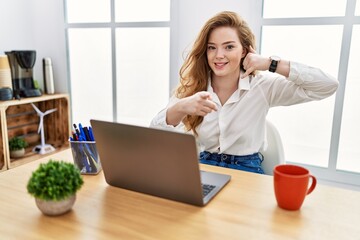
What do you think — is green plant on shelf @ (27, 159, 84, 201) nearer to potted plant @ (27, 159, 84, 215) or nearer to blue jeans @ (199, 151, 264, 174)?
potted plant @ (27, 159, 84, 215)

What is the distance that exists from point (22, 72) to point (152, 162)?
234 centimetres

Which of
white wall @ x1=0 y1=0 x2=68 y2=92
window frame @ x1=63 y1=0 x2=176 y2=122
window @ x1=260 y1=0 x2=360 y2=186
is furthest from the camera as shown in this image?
white wall @ x1=0 y1=0 x2=68 y2=92

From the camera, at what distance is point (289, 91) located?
142 centimetres

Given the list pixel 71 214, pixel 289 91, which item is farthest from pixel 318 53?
pixel 71 214

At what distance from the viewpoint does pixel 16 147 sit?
2793mm

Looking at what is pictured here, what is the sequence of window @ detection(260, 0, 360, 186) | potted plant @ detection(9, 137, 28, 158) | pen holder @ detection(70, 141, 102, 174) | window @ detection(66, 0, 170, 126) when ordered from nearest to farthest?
pen holder @ detection(70, 141, 102, 174) < window @ detection(260, 0, 360, 186) < window @ detection(66, 0, 170, 126) < potted plant @ detection(9, 137, 28, 158)

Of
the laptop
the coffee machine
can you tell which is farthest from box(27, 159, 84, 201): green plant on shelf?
the coffee machine

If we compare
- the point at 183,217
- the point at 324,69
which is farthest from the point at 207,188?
the point at 324,69

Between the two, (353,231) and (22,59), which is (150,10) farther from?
(353,231)

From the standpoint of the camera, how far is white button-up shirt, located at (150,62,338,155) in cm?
137

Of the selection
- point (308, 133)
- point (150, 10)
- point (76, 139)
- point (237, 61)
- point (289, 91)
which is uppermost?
point (150, 10)

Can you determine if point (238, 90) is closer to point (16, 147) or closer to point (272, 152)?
point (272, 152)

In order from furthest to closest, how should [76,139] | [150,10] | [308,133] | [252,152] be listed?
1. [150,10]
2. [308,133]
3. [252,152]
4. [76,139]

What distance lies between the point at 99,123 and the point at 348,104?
165 centimetres
